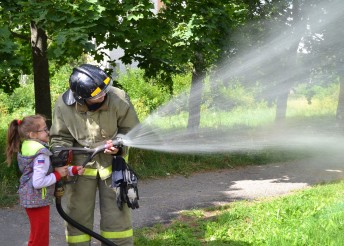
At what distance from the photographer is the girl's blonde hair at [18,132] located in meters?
4.14

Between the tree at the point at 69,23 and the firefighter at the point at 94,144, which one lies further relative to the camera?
the tree at the point at 69,23

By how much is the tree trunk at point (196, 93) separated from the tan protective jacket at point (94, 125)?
685cm

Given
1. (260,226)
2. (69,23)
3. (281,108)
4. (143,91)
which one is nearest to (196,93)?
(281,108)

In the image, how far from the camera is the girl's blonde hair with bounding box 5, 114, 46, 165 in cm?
414

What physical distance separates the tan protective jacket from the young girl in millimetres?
153

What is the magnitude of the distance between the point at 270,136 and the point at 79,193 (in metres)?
10.0

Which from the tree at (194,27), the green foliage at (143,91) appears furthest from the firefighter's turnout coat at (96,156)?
the green foliage at (143,91)

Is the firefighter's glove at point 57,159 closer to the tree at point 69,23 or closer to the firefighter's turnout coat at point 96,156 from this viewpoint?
the firefighter's turnout coat at point 96,156

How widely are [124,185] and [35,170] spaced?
0.72 metres

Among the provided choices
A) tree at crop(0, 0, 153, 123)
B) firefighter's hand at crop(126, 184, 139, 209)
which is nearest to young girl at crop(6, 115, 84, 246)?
firefighter's hand at crop(126, 184, 139, 209)

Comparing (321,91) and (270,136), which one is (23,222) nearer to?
(270,136)

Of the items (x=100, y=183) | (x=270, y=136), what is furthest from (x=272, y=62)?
(x=100, y=183)

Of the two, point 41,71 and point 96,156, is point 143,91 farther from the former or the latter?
point 96,156

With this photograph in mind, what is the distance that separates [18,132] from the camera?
4184 mm
